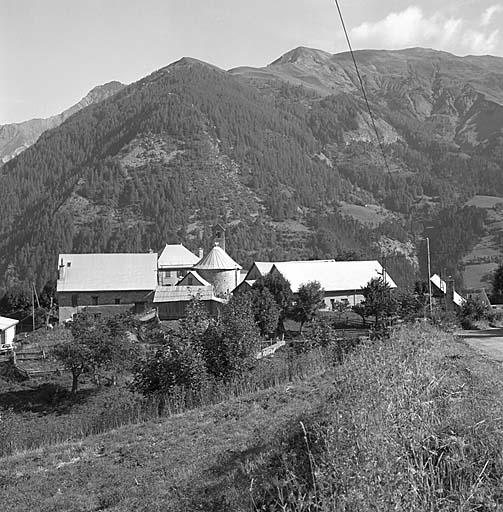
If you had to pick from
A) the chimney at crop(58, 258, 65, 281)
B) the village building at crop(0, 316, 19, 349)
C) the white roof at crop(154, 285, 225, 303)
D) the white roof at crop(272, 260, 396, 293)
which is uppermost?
the chimney at crop(58, 258, 65, 281)

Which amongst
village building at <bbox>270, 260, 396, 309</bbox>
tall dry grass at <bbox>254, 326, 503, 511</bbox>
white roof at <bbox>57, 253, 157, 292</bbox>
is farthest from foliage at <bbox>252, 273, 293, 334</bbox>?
tall dry grass at <bbox>254, 326, 503, 511</bbox>

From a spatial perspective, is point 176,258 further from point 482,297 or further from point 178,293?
point 482,297

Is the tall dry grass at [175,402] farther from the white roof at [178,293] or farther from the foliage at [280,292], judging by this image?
the white roof at [178,293]

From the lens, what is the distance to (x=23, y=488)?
29.8 ft

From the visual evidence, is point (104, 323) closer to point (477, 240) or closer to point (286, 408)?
point (286, 408)

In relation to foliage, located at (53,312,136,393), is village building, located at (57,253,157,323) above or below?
above

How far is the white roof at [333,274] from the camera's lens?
188ft

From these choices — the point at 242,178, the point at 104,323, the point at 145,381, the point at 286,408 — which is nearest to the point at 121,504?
the point at 286,408

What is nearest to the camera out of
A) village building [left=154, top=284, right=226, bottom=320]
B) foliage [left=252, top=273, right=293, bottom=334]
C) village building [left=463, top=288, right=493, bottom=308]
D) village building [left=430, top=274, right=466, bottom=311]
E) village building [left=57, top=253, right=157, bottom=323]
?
foliage [left=252, top=273, right=293, bottom=334]

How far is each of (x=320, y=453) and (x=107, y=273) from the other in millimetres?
57908

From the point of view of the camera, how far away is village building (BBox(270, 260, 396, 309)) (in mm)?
56688

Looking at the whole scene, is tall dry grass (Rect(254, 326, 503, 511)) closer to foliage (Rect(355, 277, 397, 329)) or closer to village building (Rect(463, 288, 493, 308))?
foliage (Rect(355, 277, 397, 329))

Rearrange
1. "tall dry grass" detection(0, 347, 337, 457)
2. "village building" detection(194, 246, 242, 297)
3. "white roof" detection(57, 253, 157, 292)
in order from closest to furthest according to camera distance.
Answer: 1. "tall dry grass" detection(0, 347, 337, 457)
2. "village building" detection(194, 246, 242, 297)
3. "white roof" detection(57, 253, 157, 292)

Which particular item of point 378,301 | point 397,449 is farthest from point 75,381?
point 397,449
